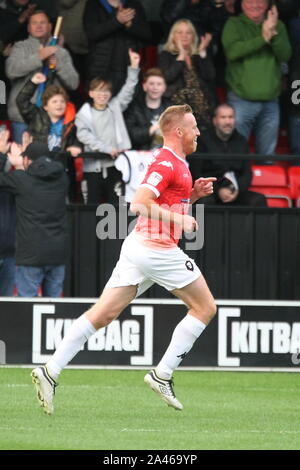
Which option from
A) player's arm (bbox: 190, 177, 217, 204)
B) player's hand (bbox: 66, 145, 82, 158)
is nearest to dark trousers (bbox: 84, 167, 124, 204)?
player's hand (bbox: 66, 145, 82, 158)

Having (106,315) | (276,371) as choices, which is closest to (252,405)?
(106,315)

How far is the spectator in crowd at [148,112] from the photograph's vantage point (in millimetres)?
13500

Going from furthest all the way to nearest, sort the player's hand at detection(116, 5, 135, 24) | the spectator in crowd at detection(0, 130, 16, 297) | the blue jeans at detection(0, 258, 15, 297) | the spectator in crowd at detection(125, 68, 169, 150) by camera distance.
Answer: the player's hand at detection(116, 5, 135, 24)
the spectator in crowd at detection(125, 68, 169, 150)
the blue jeans at detection(0, 258, 15, 297)
the spectator in crowd at detection(0, 130, 16, 297)

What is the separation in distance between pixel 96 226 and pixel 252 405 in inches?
138

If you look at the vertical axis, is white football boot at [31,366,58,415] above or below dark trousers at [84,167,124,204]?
below

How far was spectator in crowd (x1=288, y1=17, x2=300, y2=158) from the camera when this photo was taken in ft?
49.4

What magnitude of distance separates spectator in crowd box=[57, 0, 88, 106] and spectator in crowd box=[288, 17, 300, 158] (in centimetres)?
244

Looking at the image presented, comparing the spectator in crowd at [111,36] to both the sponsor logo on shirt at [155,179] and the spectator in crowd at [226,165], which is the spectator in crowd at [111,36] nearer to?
the spectator in crowd at [226,165]

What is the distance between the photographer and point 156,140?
13.5 meters

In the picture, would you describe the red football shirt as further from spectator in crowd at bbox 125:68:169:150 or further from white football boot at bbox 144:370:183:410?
spectator in crowd at bbox 125:68:169:150

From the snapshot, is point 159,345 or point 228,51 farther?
point 228,51

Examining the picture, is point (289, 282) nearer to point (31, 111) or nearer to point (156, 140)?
point (156, 140)

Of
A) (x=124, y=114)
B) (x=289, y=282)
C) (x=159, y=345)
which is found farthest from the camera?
(x=124, y=114)

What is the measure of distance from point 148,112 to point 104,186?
3.82ft
